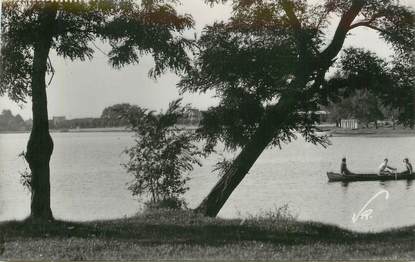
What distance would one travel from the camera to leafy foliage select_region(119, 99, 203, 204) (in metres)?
16.2

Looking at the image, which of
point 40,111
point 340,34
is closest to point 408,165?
point 340,34

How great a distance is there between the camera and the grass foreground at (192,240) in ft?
29.5

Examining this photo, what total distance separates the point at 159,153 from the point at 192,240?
6.12 meters

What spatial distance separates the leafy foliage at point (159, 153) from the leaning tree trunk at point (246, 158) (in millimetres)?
1087

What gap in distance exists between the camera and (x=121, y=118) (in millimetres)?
17266

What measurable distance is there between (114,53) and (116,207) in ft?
43.7

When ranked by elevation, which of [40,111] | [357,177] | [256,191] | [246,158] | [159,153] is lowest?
[256,191]

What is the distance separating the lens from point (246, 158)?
15734mm

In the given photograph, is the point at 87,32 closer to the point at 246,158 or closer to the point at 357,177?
the point at 246,158

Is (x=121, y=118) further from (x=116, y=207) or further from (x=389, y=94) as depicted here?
(x=116, y=207)

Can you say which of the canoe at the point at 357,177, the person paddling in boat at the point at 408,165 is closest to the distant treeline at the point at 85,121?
the canoe at the point at 357,177

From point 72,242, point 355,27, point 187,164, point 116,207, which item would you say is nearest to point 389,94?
point 355,27

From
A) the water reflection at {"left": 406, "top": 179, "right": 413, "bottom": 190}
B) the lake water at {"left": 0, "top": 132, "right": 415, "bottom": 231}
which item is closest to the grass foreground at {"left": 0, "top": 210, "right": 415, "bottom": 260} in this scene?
the lake water at {"left": 0, "top": 132, "right": 415, "bottom": 231}

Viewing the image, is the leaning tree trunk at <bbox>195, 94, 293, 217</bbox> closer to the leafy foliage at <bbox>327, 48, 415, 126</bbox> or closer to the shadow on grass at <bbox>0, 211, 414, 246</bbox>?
the leafy foliage at <bbox>327, 48, 415, 126</bbox>
